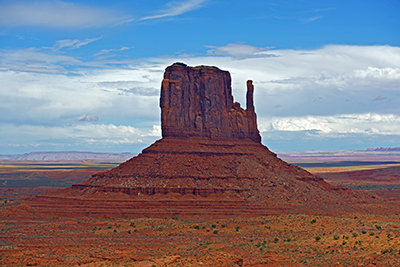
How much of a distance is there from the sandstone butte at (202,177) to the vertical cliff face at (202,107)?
19 cm

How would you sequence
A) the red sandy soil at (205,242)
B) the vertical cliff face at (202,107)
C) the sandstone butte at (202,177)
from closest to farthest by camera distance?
1. the red sandy soil at (205,242)
2. the sandstone butte at (202,177)
3. the vertical cliff face at (202,107)

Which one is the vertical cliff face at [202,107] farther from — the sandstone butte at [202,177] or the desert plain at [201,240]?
the desert plain at [201,240]

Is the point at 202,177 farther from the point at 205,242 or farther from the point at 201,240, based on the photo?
the point at 205,242

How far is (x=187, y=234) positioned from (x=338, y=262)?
98.9 feet

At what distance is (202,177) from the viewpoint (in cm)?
10600

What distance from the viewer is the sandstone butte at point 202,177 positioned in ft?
322


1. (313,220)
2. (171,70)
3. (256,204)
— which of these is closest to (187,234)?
(313,220)

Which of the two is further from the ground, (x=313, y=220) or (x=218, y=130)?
(x=218, y=130)

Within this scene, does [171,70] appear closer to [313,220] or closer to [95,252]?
[313,220]

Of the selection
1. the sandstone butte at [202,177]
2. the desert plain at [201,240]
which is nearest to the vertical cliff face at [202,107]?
the sandstone butte at [202,177]

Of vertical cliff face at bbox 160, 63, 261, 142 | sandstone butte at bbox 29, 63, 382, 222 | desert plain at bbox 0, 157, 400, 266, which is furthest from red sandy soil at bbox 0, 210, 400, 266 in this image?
vertical cliff face at bbox 160, 63, 261, 142

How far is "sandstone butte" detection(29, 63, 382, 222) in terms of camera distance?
9800 centimetres

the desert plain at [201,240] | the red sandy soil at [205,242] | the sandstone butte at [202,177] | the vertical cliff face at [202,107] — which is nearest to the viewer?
the red sandy soil at [205,242]

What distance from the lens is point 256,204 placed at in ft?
324
